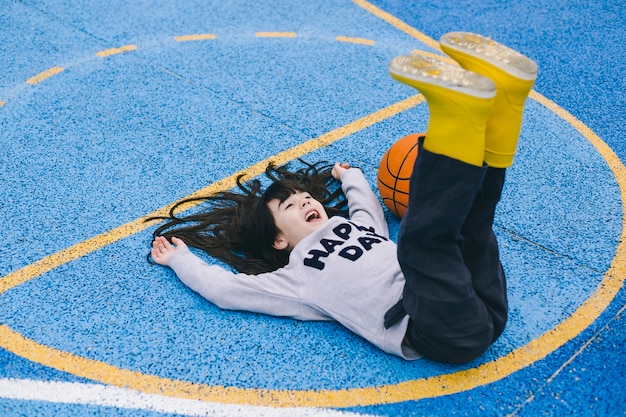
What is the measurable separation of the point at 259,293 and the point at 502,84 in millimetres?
1587

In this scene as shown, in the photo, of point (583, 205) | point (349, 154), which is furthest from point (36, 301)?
point (583, 205)

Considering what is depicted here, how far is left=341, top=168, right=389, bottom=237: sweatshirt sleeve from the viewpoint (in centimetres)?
396

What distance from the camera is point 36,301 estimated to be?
3600 mm

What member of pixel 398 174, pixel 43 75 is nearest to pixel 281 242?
pixel 398 174

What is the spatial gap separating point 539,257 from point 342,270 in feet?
4.38

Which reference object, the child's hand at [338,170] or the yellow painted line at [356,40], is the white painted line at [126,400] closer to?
the child's hand at [338,170]

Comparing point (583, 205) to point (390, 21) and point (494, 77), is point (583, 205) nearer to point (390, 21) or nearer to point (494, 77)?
point (494, 77)

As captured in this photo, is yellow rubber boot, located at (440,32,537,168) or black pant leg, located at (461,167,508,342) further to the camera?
black pant leg, located at (461,167,508,342)

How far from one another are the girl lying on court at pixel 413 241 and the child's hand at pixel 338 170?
7.9 inches

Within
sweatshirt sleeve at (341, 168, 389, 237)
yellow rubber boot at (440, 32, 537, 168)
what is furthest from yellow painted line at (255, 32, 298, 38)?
yellow rubber boot at (440, 32, 537, 168)

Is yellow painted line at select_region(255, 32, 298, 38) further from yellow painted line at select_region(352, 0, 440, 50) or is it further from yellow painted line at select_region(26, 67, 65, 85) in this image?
yellow painted line at select_region(26, 67, 65, 85)

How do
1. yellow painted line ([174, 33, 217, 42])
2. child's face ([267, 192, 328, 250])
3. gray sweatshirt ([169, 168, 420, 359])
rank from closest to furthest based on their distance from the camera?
gray sweatshirt ([169, 168, 420, 359]) < child's face ([267, 192, 328, 250]) < yellow painted line ([174, 33, 217, 42])

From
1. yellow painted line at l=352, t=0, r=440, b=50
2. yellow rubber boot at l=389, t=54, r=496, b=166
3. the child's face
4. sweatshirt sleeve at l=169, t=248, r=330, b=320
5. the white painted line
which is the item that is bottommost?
Answer: the white painted line

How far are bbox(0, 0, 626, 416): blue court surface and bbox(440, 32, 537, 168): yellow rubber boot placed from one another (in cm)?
111
